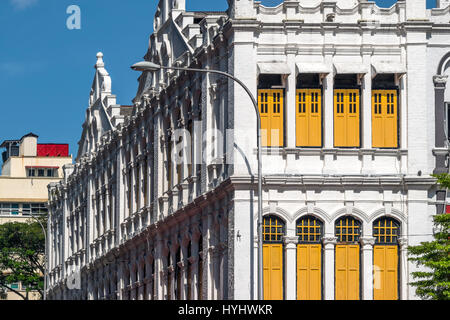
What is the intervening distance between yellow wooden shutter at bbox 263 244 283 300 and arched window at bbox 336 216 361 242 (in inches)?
91.3

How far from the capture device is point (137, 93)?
220 feet

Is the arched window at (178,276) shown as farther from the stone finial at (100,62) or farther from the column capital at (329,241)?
the stone finial at (100,62)

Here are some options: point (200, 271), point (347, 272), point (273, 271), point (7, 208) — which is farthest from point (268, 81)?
point (7, 208)

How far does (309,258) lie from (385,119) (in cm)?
609

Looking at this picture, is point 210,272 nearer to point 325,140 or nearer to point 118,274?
point 325,140

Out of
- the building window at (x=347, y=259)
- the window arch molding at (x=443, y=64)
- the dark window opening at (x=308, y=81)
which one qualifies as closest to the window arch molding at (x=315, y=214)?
the building window at (x=347, y=259)

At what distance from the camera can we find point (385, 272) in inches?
1822

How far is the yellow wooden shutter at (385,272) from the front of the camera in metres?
46.2

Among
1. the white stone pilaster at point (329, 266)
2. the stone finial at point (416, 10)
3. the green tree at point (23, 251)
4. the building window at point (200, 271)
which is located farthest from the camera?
the green tree at point (23, 251)

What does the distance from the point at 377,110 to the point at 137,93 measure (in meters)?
22.4

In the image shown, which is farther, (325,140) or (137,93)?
(137,93)

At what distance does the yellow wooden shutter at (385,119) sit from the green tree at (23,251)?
6534 cm

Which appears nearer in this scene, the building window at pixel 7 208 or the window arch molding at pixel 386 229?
the window arch molding at pixel 386 229
